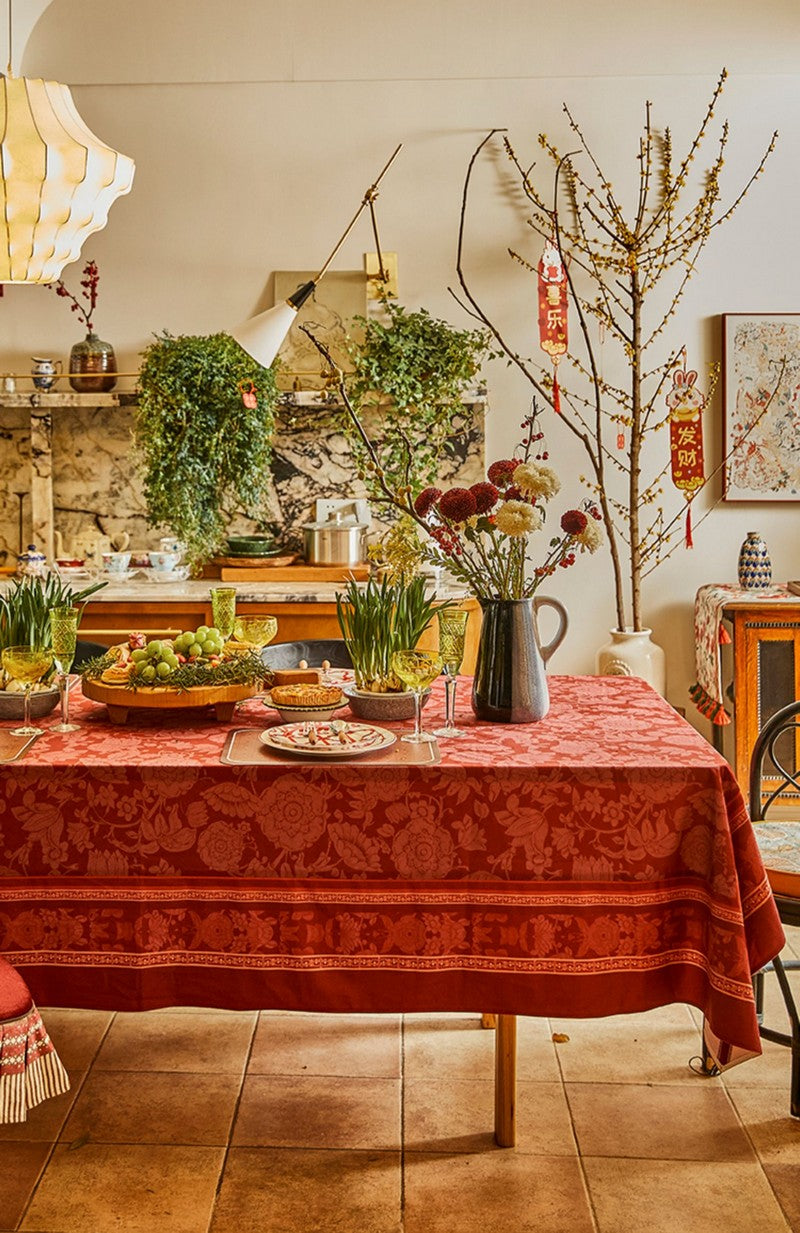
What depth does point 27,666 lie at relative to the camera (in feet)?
8.20

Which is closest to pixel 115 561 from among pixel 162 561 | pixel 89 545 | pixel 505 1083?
pixel 162 561

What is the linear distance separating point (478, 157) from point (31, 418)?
7.04ft

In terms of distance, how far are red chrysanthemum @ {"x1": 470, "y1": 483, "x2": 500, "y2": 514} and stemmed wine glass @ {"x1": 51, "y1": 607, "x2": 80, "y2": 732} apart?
0.88 meters

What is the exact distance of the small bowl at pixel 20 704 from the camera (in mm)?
2615

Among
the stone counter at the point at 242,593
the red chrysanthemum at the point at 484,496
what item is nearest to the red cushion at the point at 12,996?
the red chrysanthemum at the point at 484,496

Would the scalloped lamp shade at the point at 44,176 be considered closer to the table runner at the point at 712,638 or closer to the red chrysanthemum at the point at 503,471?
the red chrysanthemum at the point at 503,471

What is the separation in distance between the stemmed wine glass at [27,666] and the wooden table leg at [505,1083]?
110cm

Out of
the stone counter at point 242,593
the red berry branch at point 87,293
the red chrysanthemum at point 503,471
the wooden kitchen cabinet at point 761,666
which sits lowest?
the wooden kitchen cabinet at point 761,666

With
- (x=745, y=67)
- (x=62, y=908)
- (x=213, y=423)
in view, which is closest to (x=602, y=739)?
(x=62, y=908)

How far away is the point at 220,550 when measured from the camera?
16.9 ft

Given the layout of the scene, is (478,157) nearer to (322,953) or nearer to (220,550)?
(220,550)

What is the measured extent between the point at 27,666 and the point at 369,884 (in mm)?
864

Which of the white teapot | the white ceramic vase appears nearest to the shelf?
the white teapot

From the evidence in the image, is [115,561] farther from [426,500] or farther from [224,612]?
[426,500]
